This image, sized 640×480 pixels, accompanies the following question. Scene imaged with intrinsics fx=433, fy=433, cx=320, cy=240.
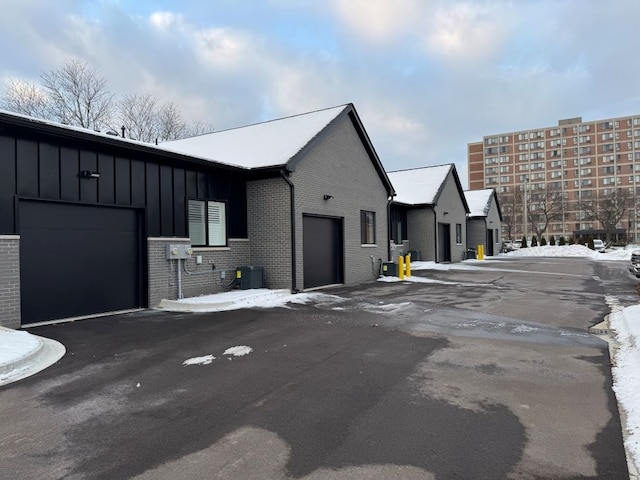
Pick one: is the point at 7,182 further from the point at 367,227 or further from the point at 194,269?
the point at 367,227

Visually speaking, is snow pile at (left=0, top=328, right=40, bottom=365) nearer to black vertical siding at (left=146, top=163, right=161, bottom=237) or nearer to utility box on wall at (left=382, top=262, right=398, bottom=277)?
black vertical siding at (left=146, top=163, right=161, bottom=237)

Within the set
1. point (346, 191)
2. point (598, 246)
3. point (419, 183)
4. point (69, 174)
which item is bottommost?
point (598, 246)

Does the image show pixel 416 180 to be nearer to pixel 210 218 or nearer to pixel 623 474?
pixel 210 218

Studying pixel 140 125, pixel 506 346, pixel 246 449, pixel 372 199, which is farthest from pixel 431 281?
pixel 140 125

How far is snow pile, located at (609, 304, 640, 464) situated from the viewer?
12.4 ft

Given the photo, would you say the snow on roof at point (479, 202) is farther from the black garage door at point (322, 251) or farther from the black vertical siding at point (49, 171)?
the black vertical siding at point (49, 171)

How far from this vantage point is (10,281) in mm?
8234

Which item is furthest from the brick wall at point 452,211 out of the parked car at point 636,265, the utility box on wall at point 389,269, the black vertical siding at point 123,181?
the black vertical siding at point 123,181

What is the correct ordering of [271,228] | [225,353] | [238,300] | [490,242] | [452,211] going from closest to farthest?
[225,353] → [238,300] → [271,228] → [452,211] → [490,242]

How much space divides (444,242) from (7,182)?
2533 cm

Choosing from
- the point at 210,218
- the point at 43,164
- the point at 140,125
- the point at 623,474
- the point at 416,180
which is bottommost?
the point at 623,474

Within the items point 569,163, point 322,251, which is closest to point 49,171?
point 322,251

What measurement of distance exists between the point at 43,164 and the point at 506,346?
9381mm

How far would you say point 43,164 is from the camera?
8.79 m
